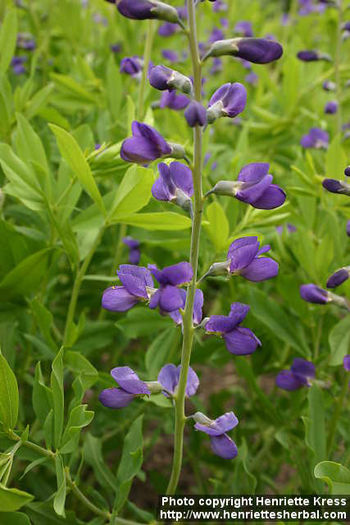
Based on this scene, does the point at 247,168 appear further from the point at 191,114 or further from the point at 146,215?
the point at 146,215

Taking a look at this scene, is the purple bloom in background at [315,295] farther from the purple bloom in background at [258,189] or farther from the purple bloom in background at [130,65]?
the purple bloom in background at [130,65]

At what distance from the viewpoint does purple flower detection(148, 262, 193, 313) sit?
90 centimetres

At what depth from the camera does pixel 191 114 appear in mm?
879

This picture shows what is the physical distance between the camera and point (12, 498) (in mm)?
937

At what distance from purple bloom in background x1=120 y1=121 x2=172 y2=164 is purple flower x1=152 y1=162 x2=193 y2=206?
0.15 feet

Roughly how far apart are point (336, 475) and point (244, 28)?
7.51 feet

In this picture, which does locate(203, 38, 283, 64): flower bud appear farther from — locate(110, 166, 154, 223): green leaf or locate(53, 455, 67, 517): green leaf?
locate(53, 455, 67, 517): green leaf

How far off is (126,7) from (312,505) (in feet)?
3.91

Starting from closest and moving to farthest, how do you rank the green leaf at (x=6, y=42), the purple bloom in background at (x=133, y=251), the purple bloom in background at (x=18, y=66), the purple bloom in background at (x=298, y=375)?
the purple bloom in background at (x=298, y=375)
the purple bloom in background at (x=133, y=251)
the green leaf at (x=6, y=42)
the purple bloom in background at (x=18, y=66)

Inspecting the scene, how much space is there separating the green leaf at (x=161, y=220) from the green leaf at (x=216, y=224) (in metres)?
0.15

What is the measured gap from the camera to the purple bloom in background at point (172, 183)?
1018mm

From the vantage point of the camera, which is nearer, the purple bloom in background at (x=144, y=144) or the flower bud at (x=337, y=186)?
the purple bloom in background at (x=144, y=144)

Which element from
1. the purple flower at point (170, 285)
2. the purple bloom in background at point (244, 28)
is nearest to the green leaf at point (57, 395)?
the purple flower at point (170, 285)

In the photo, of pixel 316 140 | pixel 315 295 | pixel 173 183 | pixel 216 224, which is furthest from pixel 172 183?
pixel 316 140
